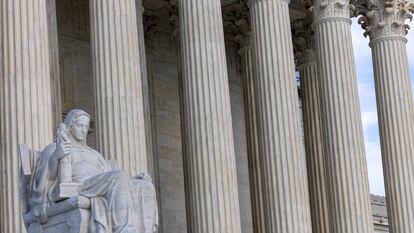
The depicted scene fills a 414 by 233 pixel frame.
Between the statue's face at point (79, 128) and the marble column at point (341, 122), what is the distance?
26.3m

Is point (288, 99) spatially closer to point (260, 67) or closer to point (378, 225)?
point (260, 67)

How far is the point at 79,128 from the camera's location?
22688 mm

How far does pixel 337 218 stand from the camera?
157 ft

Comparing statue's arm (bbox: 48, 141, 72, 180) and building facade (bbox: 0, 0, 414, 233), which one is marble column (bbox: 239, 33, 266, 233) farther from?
statue's arm (bbox: 48, 141, 72, 180)

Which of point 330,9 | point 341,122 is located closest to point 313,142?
point 341,122

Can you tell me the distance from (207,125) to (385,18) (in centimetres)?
1728

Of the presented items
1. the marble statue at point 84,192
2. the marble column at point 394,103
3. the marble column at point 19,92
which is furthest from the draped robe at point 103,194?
the marble column at point 394,103

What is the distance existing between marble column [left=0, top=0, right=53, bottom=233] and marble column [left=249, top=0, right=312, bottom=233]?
12163mm

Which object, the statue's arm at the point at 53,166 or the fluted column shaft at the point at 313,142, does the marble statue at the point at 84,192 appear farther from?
the fluted column shaft at the point at 313,142

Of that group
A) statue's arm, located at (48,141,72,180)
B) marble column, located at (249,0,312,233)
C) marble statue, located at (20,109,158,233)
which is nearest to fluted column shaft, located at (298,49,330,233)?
marble column, located at (249,0,312,233)

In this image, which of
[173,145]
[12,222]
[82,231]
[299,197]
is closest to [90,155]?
[82,231]

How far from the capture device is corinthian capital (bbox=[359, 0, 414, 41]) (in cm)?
5503

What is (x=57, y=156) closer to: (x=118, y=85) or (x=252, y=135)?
(x=118, y=85)

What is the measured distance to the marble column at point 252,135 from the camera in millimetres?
53500
